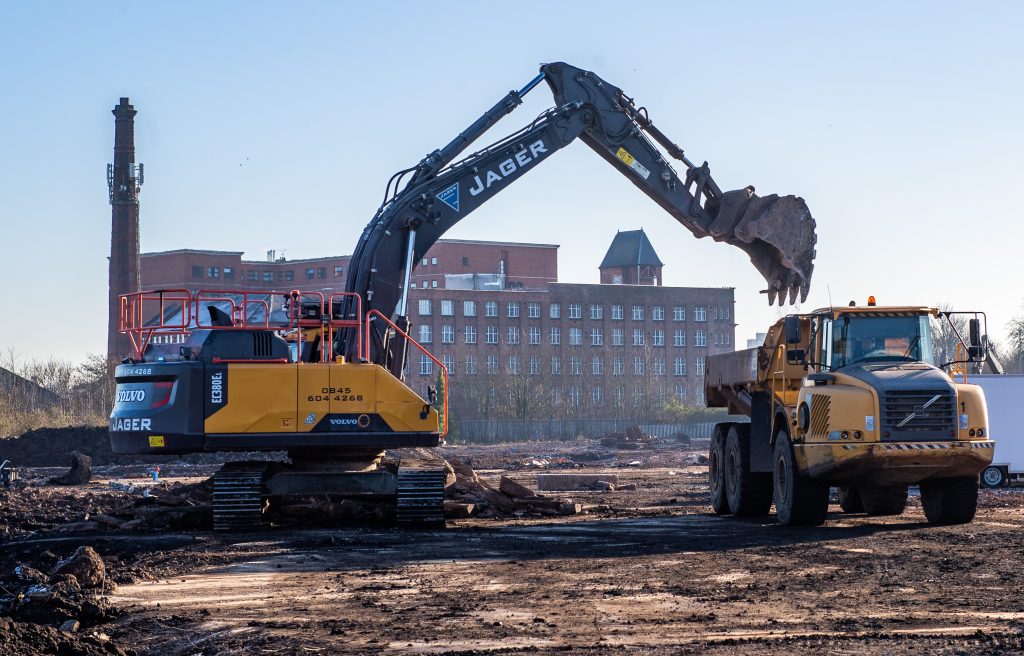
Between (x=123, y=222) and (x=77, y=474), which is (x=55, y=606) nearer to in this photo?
(x=77, y=474)

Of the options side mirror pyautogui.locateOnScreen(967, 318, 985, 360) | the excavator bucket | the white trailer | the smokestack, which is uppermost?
the smokestack

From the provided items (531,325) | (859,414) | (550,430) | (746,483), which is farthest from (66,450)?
(531,325)

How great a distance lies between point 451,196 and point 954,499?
29.3ft

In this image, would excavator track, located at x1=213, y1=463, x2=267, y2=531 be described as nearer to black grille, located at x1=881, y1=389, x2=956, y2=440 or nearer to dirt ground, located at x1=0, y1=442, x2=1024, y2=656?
dirt ground, located at x1=0, y1=442, x2=1024, y2=656

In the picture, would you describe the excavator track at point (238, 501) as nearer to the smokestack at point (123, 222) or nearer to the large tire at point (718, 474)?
the large tire at point (718, 474)

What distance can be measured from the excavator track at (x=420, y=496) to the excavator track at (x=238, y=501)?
196cm

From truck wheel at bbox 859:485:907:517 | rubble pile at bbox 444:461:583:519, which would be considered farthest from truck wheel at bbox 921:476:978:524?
rubble pile at bbox 444:461:583:519

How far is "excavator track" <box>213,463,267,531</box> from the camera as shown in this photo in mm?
18297

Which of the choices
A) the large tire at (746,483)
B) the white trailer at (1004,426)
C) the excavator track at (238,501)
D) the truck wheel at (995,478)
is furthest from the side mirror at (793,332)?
the truck wheel at (995,478)

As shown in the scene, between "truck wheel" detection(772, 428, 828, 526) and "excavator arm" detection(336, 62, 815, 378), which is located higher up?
"excavator arm" detection(336, 62, 815, 378)

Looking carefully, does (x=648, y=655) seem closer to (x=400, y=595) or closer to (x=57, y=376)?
(x=400, y=595)

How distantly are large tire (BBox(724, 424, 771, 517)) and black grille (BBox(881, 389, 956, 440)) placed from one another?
3.75m

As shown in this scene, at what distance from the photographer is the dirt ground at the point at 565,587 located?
9652 millimetres

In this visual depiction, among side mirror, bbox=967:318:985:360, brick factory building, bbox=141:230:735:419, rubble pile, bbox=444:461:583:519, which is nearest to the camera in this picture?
side mirror, bbox=967:318:985:360
